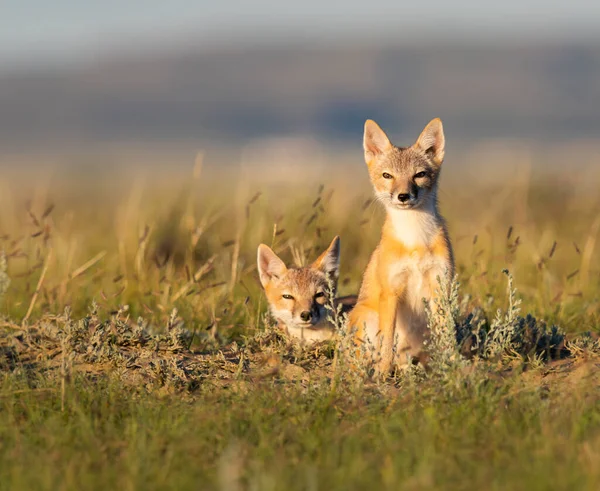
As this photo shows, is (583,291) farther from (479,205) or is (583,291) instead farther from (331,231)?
(479,205)

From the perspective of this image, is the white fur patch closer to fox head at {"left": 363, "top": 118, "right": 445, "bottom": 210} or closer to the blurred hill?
fox head at {"left": 363, "top": 118, "right": 445, "bottom": 210}

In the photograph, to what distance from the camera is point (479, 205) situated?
642 inches

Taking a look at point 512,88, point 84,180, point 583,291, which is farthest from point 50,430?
point 512,88

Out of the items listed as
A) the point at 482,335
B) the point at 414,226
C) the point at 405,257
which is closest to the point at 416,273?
the point at 405,257

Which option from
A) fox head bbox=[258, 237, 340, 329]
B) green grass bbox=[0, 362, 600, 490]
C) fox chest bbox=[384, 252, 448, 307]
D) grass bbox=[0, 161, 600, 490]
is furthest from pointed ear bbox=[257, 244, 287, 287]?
green grass bbox=[0, 362, 600, 490]

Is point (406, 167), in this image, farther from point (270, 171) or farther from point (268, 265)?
point (270, 171)

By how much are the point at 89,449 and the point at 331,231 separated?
7.19 m

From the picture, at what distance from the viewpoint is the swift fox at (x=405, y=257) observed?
20.3 ft

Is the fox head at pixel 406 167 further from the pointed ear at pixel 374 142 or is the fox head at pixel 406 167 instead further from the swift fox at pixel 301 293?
the swift fox at pixel 301 293

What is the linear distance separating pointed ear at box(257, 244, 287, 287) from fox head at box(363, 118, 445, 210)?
126cm

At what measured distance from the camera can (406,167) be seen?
6676mm

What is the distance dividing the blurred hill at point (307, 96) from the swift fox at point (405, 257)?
404 feet

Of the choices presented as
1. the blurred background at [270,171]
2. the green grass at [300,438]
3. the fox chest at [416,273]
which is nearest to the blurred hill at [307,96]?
the blurred background at [270,171]

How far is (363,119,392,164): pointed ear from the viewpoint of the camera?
22.9 feet
